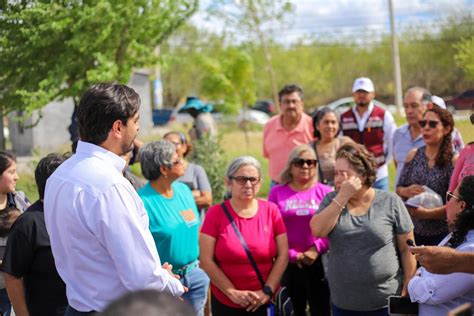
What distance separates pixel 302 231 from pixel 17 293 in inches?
98.4

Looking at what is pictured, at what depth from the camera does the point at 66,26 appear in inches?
380

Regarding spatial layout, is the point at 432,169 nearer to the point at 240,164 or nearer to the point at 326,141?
the point at 326,141

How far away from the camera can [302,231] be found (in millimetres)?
5723

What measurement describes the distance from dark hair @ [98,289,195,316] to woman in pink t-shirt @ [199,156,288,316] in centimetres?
347

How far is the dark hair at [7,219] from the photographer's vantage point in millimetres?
5008

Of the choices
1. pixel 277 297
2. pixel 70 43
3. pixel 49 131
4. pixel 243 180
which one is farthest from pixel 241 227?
pixel 49 131

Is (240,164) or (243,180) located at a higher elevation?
(240,164)

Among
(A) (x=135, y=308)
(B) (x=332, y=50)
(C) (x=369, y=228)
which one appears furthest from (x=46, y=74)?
(B) (x=332, y=50)

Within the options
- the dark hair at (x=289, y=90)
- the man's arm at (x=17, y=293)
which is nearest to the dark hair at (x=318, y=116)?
the dark hair at (x=289, y=90)

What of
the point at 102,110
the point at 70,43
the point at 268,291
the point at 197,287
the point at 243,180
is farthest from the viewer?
the point at 70,43

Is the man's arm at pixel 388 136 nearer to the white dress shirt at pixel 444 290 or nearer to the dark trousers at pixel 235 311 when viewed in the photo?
the dark trousers at pixel 235 311

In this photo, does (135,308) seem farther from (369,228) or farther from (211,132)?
(211,132)

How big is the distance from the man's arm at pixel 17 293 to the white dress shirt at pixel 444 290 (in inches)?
93.6

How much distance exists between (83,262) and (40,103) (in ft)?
23.3
